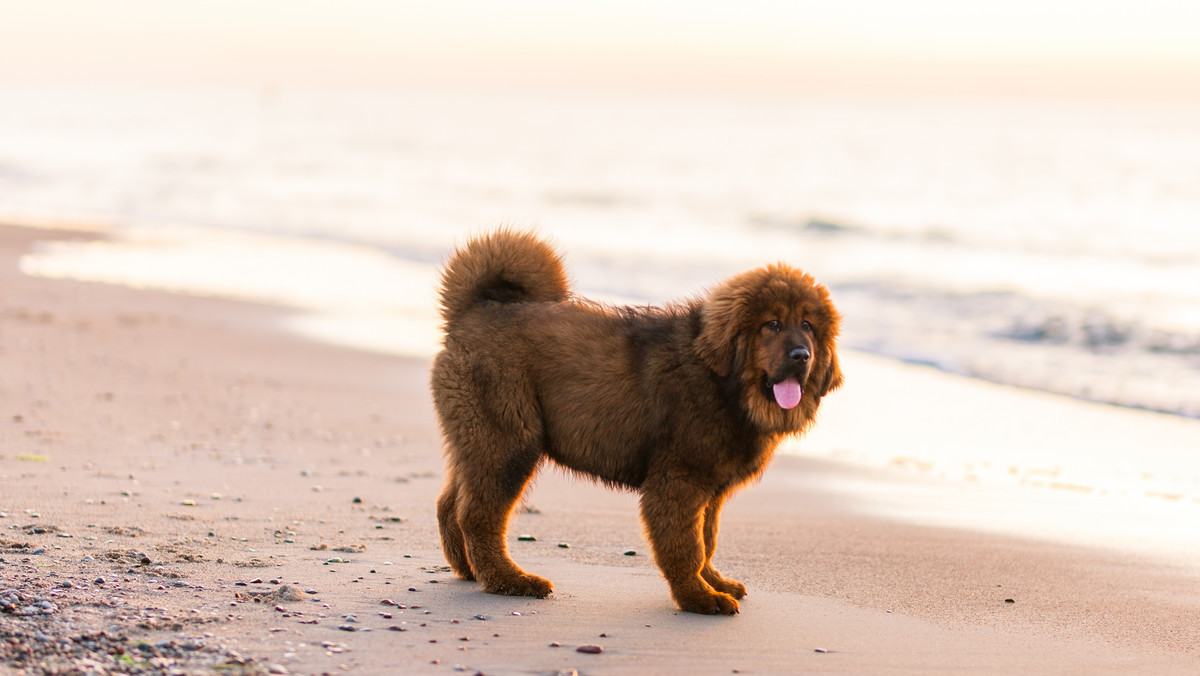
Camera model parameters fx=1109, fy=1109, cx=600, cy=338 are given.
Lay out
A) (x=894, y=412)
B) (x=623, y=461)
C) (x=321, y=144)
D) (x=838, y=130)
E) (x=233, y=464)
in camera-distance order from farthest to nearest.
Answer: (x=838, y=130) → (x=321, y=144) → (x=894, y=412) → (x=233, y=464) → (x=623, y=461)

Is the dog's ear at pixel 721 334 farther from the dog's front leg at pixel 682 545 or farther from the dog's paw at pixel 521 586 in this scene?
the dog's paw at pixel 521 586

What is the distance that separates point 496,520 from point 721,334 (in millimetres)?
1477

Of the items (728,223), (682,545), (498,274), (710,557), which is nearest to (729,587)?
(710,557)

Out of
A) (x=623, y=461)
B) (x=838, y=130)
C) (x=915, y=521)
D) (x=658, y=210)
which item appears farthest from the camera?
(x=838, y=130)

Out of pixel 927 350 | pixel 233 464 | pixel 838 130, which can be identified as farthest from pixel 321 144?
pixel 233 464

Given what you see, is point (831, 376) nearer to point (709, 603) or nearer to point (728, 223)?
point (709, 603)

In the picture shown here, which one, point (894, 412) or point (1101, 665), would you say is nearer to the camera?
point (1101, 665)

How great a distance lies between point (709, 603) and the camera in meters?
5.31

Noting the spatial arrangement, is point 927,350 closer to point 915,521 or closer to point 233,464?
point 915,521

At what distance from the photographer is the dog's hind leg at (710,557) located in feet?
18.6

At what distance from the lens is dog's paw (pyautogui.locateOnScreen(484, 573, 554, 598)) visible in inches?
217

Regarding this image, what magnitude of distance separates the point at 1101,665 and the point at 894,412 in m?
6.22

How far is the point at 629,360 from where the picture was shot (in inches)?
220

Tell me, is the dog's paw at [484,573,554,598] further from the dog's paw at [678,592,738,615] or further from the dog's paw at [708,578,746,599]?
the dog's paw at [708,578,746,599]
